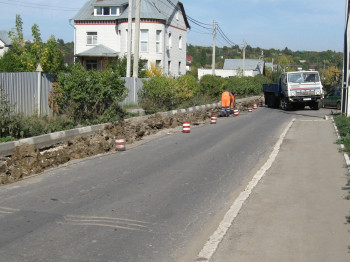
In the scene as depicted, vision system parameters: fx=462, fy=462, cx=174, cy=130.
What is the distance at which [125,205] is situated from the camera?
7520 mm

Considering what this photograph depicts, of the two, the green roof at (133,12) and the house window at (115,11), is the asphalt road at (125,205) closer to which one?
the green roof at (133,12)

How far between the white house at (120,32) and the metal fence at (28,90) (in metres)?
29.8

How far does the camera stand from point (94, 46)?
49.2 metres

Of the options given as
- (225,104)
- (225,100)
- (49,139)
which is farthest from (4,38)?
(49,139)

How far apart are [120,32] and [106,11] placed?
3290mm

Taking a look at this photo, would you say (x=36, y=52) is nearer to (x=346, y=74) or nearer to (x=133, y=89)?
(x=133, y=89)

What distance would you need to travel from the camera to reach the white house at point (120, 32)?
46.6m

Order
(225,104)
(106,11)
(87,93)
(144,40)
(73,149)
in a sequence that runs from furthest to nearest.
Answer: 1. (106,11)
2. (144,40)
3. (225,104)
4. (87,93)
5. (73,149)

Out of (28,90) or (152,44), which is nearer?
(28,90)

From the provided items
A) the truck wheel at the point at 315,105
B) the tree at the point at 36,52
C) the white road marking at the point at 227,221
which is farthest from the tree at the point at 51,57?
the truck wheel at the point at 315,105

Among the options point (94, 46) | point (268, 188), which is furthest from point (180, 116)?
point (94, 46)

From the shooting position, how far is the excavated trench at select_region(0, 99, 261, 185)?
9951 mm

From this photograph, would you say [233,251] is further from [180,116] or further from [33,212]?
[180,116]

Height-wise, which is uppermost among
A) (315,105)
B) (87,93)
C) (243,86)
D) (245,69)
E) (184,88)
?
(245,69)
